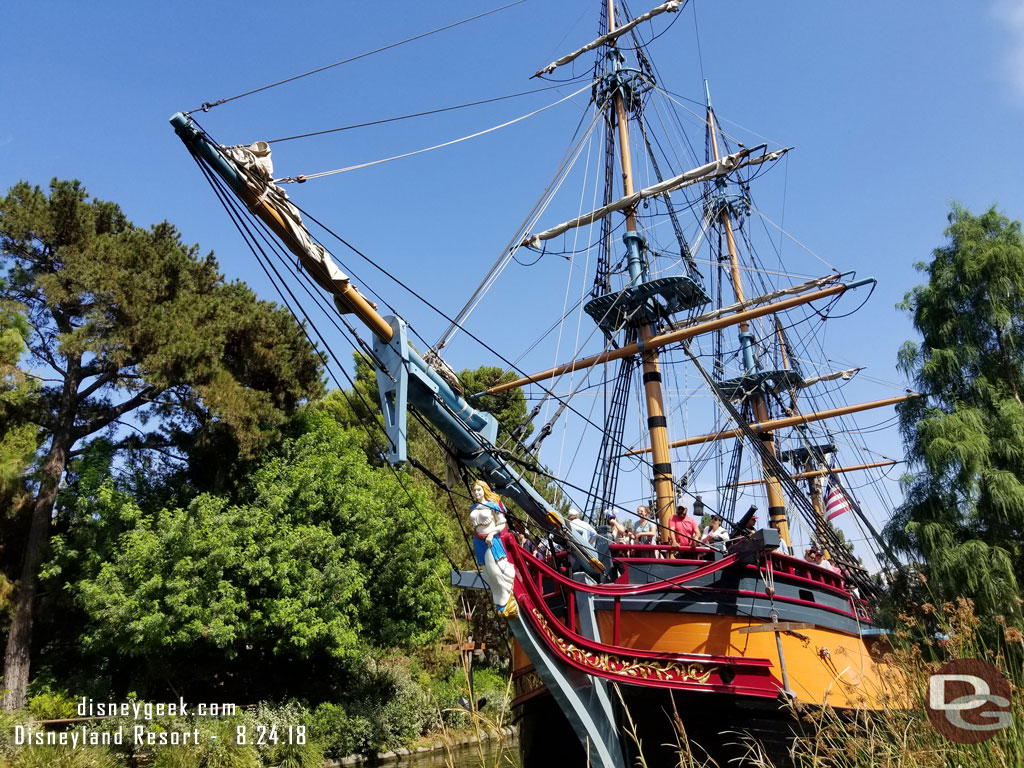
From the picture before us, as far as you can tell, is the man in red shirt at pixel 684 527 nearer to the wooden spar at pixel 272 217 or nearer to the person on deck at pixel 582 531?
the person on deck at pixel 582 531

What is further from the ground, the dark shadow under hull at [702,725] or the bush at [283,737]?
the dark shadow under hull at [702,725]

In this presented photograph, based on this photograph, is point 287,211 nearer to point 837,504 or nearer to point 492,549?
point 492,549

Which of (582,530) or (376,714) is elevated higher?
(582,530)

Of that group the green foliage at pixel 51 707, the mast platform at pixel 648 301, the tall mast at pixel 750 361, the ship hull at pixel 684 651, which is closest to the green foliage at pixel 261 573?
the green foliage at pixel 51 707

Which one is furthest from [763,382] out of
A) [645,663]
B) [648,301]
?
[645,663]

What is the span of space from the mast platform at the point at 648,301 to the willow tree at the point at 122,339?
276 inches

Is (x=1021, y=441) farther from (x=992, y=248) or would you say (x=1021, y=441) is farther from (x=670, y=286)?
(x=670, y=286)

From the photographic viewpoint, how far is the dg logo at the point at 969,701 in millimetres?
2695

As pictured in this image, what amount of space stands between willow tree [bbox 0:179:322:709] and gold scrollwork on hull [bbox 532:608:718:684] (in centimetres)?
1029

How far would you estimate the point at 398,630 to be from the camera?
618 inches

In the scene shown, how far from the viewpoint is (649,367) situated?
47.1ft

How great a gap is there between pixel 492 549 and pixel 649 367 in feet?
29.5

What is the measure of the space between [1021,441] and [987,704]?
741cm

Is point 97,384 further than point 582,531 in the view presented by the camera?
Yes
